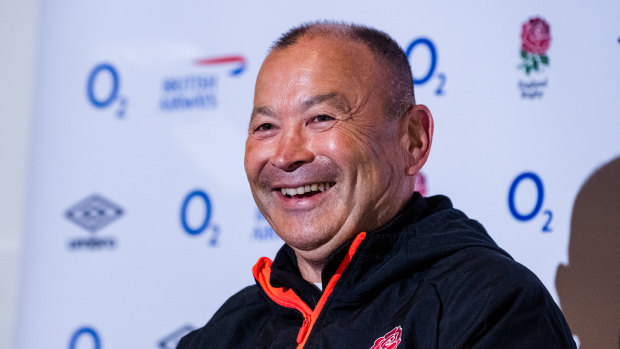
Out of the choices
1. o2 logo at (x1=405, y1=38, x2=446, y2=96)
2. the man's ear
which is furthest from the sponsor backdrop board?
the man's ear

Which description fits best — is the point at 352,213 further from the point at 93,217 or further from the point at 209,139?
the point at 93,217

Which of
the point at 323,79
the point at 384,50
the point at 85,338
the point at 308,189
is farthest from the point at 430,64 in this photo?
the point at 85,338

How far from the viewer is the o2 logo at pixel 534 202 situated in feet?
5.97

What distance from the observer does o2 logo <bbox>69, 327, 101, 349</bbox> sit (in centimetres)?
243

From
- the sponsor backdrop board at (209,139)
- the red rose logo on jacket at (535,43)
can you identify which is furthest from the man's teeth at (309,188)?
the red rose logo on jacket at (535,43)

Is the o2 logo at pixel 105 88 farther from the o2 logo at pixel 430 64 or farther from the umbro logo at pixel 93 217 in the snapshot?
the o2 logo at pixel 430 64

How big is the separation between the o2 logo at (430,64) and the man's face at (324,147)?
433 millimetres

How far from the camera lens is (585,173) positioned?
1.77 m

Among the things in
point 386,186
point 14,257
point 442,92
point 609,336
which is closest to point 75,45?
point 14,257

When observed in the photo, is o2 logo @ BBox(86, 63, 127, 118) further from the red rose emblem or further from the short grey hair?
the red rose emblem

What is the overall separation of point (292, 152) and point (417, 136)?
303 mm

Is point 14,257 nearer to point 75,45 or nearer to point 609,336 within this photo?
point 75,45

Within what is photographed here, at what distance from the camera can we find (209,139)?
7.75 feet

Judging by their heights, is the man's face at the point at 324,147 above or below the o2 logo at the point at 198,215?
above
